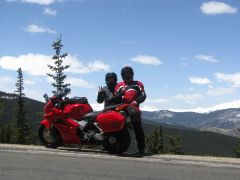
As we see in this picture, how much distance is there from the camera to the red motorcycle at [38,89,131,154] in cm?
1041

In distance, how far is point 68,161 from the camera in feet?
29.4

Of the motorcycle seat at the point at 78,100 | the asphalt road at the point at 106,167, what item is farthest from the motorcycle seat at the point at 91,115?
the asphalt road at the point at 106,167

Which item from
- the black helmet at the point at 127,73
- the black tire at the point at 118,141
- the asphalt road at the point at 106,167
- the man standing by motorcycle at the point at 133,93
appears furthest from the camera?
the black helmet at the point at 127,73

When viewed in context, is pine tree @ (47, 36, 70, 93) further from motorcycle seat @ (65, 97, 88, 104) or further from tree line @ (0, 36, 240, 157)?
motorcycle seat @ (65, 97, 88, 104)

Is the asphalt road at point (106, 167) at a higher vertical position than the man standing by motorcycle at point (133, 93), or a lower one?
lower

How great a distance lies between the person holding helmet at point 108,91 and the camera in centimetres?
1094

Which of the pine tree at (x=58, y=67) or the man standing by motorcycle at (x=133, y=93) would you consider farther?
the pine tree at (x=58, y=67)

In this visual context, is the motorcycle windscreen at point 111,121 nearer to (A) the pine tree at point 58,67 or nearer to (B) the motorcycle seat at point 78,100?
(B) the motorcycle seat at point 78,100

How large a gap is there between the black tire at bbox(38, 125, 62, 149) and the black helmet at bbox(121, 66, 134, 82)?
2231 millimetres

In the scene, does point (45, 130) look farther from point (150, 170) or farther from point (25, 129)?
point (25, 129)

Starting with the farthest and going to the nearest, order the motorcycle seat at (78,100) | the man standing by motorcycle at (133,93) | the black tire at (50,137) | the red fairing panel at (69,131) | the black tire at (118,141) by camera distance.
A: the black tire at (50,137) < the motorcycle seat at (78,100) < the red fairing panel at (69,131) < the man standing by motorcycle at (133,93) < the black tire at (118,141)

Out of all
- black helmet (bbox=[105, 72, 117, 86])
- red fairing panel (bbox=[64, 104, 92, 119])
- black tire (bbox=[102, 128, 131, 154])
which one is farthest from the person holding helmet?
black tire (bbox=[102, 128, 131, 154])

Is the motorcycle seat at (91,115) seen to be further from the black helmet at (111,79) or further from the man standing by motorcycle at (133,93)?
the black helmet at (111,79)

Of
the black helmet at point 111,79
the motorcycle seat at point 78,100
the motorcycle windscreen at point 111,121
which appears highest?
the black helmet at point 111,79
